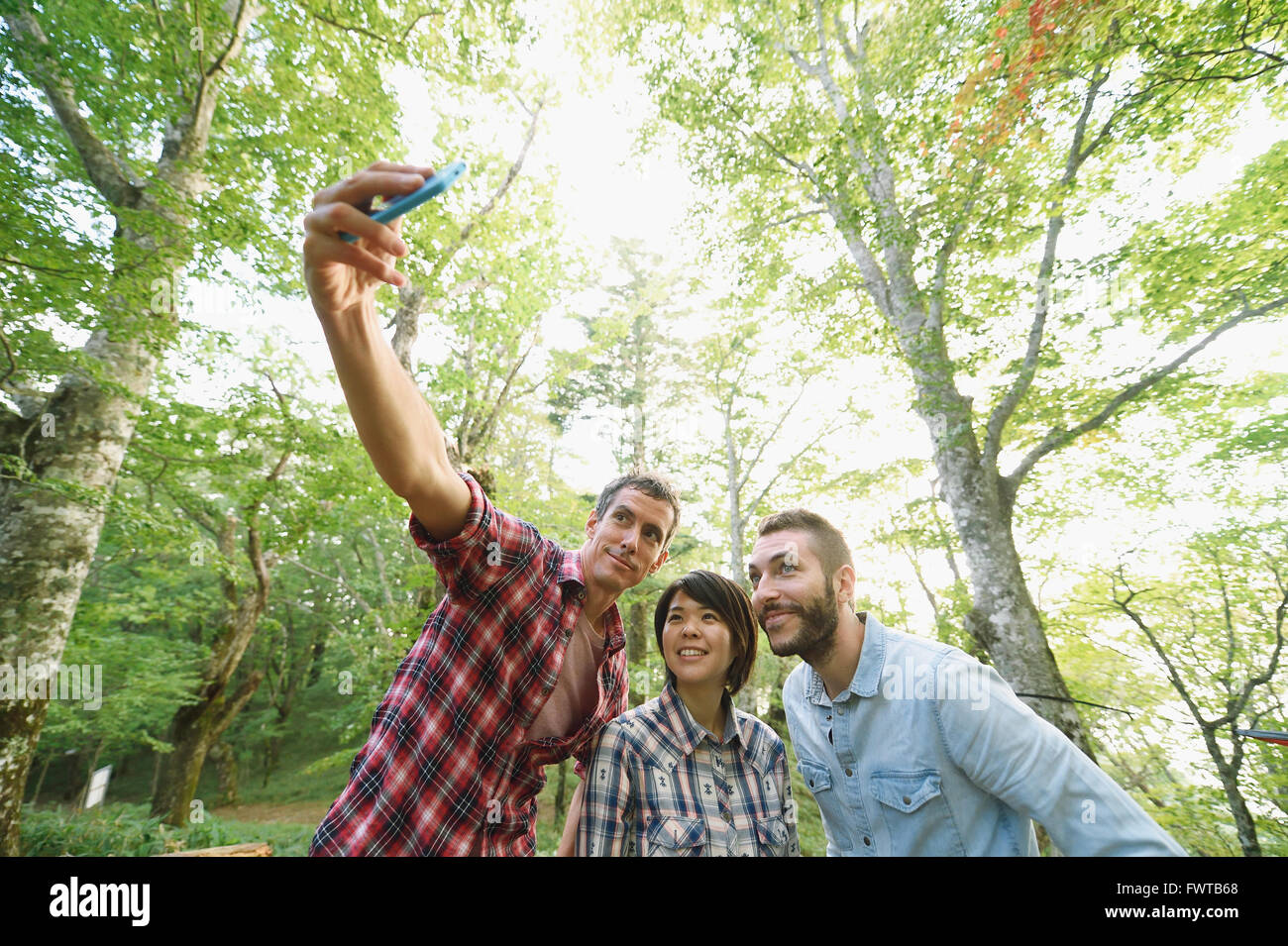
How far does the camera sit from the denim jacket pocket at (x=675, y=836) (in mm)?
2016

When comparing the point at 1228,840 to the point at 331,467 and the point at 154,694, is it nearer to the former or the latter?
the point at 331,467

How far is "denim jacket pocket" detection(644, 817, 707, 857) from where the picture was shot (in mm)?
2016

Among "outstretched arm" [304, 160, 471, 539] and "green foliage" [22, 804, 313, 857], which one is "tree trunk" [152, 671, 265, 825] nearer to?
"green foliage" [22, 804, 313, 857]

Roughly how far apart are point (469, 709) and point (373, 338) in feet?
4.30

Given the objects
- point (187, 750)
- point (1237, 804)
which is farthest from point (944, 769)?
point (187, 750)

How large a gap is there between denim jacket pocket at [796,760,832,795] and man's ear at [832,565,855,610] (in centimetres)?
77

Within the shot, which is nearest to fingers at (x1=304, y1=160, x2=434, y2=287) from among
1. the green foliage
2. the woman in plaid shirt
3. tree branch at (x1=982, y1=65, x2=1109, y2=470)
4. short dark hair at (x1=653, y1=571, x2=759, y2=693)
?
short dark hair at (x1=653, y1=571, x2=759, y2=693)

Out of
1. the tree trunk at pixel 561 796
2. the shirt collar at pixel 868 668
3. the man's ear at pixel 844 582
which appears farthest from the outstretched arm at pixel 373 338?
the tree trunk at pixel 561 796

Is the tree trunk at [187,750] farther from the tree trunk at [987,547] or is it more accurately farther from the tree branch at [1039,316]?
the tree branch at [1039,316]

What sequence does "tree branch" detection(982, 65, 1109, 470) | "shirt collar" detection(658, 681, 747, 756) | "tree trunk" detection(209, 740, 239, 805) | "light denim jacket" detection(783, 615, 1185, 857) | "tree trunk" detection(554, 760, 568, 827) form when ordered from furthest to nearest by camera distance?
"tree trunk" detection(209, 740, 239, 805) → "tree trunk" detection(554, 760, 568, 827) → "tree branch" detection(982, 65, 1109, 470) → "shirt collar" detection(658, 681, 747, 756) → "light denim jacket" detection(783, 615, 1185, 857)

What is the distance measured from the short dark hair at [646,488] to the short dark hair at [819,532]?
1.42 ft

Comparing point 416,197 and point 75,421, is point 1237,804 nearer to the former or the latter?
point 416,197

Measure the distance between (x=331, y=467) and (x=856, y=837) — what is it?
8.23 m
